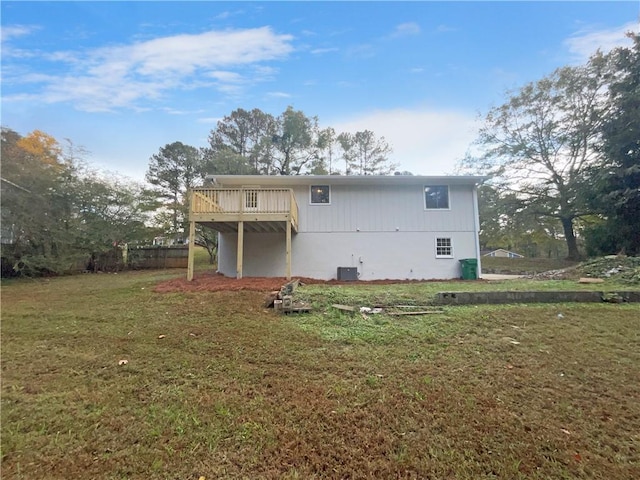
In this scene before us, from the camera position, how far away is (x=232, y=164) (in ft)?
66.4

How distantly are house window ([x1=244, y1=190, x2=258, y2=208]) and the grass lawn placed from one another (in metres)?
5.74

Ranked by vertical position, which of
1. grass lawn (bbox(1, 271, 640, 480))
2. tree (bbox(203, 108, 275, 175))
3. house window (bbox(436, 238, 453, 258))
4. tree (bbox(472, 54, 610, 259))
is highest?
tree (bbox(203, 108, 275, 175))

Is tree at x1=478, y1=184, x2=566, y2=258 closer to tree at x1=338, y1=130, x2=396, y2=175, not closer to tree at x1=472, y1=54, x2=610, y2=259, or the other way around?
tree at x1=472, y1=54, x2=610, y2=259

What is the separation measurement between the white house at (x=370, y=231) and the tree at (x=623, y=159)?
6.43 meters

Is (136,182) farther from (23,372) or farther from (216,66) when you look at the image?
(23,372)

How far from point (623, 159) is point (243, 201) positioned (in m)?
15.9

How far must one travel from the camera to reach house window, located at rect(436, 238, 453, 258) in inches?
448

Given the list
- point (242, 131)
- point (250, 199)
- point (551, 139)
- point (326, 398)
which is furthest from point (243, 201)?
point (551, 139)

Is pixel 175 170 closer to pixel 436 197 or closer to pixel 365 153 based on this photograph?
pixel 365 153

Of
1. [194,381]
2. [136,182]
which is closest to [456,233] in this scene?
[194,381]

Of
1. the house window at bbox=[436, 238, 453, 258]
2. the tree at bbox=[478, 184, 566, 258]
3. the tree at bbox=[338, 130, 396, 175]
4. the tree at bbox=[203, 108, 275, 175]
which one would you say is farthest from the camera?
the tree at bbox=[203, 108, 275, 175]

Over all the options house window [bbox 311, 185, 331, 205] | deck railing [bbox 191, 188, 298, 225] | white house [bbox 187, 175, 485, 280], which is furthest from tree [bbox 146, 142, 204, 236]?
house window [bbox 311, 185, 331, 205]

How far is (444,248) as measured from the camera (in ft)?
37.5

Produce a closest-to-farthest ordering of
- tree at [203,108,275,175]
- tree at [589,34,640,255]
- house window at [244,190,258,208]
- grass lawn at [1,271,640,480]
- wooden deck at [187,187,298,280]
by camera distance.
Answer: grass lawn at [1,271,640,480] < wooden deck at [187,187,298,280] < house window at [244,190,258,208] < tree at [589,34,640,255] < tree at [203,108,275,175]
